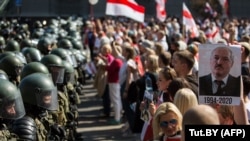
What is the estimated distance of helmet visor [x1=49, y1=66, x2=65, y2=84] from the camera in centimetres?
885

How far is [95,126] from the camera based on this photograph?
41.1 ft

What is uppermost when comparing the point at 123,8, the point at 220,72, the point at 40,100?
the point at 123,8

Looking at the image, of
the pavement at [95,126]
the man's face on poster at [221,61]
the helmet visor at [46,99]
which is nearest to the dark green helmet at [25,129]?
the helmet visor at [46,99]

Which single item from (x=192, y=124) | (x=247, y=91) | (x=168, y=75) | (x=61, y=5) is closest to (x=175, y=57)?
(x=168, y=75)

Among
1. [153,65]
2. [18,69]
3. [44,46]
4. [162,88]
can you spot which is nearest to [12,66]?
[18,69]

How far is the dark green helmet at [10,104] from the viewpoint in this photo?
19.6ft

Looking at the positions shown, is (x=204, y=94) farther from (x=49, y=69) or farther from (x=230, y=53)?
(x=49, y=69)

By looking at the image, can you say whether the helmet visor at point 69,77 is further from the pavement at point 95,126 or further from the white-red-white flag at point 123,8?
the white-red-white flag at point 123,8

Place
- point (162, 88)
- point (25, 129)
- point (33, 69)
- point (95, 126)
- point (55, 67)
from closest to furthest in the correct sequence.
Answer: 1. point (25, 129)
2. point (162, 88)
3. point (33, 69)
4. point (55, 67)
5. point (95, 126)

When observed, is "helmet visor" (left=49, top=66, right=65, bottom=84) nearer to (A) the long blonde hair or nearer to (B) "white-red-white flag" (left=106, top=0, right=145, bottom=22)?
(A) the long blonde hair

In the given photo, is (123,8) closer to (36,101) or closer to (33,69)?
(33,69)

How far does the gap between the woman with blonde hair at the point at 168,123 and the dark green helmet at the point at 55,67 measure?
3.79 m

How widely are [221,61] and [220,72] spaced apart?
8 cm

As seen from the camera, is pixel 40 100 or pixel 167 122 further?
pixel 40 100
